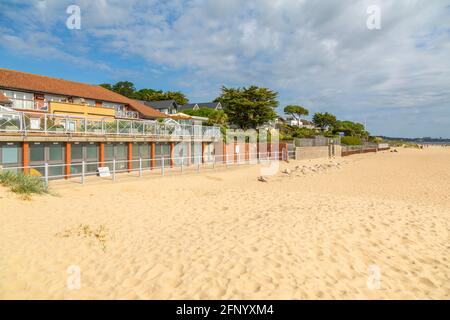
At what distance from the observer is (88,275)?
5.05 meters

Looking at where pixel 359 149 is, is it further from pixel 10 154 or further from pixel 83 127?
pixel 10 154

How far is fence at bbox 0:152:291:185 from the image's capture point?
49.9 ft

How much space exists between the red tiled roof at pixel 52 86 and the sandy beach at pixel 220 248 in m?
23.1

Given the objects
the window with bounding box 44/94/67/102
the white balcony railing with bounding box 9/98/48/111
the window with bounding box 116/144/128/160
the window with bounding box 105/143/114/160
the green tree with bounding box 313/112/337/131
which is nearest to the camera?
the window with bounding box 105/143/114/160

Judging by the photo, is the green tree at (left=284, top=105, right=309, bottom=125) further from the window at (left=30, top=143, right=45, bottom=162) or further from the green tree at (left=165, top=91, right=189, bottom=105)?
the window at (left=30, top=143, right=45, bottom=162)

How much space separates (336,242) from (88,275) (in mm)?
4975

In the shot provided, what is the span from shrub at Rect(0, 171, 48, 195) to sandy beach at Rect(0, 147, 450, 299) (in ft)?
1.42

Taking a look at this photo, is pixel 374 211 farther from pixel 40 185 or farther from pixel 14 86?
pixel 14 86

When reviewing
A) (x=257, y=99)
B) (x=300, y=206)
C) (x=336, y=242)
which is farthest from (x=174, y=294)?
(x=257, y=99)

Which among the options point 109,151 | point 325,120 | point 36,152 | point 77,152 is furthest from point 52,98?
point 325,120

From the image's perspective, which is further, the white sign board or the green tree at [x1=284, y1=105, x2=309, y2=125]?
the green tree at [x1=284, y1=105, x2=309, y2=125]

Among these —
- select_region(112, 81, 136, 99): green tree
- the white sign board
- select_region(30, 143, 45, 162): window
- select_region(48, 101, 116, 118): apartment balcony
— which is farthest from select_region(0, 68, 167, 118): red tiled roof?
select_region(112, 81, 136, 99): green tree

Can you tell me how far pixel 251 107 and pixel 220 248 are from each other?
1370 inches

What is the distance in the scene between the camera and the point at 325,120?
8912 centimetres
